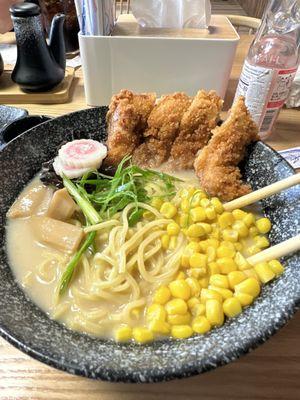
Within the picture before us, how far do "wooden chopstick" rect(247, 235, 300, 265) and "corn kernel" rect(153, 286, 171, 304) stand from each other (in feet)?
0.88

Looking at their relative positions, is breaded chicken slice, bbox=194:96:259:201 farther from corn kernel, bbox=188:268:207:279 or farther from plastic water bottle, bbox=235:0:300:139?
corn kernel, bbox=188:268:207:279

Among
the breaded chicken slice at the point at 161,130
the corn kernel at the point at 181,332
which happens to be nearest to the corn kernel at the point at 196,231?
the corn kernel at the point at 181,332

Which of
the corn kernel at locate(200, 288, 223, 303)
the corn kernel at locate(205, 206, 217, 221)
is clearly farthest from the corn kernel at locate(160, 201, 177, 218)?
the corn kernel at locate(200, 288, 223, 303)

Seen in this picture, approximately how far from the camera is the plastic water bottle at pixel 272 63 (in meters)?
1.46

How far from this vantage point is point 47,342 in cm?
79

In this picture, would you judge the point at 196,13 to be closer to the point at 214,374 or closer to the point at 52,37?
the point at 52,37

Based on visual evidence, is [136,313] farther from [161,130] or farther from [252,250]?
[161,130]

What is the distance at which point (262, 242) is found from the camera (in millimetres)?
1156

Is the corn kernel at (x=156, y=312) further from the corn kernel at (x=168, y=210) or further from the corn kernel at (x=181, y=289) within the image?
the corn kernel at (x=168, y=210)

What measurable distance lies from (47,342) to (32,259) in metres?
0.37

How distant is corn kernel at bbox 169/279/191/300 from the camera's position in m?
0.98

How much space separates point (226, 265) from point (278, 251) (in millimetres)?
155

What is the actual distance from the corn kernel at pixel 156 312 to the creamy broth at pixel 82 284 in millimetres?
25

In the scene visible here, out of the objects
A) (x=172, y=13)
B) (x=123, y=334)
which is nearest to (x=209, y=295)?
(x=123, y=334)
